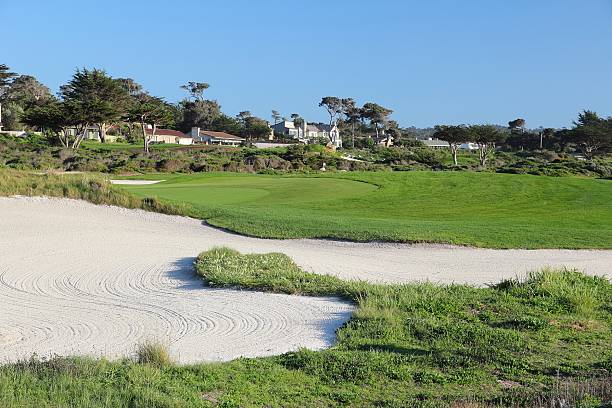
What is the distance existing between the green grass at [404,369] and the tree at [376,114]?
382 ft

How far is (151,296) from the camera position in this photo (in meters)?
12.8

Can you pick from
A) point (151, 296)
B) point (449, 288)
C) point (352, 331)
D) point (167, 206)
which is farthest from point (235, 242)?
point (352, 331)

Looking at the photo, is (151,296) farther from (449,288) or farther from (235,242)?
(235,242)

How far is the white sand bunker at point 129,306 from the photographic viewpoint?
31.2 feet

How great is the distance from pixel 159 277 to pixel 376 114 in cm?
11475

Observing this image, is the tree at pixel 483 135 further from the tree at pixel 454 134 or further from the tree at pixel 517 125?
the tree at pixel 517 125

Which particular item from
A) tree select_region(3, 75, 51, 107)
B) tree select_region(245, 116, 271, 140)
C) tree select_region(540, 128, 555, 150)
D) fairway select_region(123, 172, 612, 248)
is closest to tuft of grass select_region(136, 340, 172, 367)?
fairway select_region(123, 172, 612, 248)

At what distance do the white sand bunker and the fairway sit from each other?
5.08m

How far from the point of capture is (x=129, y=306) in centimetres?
1208

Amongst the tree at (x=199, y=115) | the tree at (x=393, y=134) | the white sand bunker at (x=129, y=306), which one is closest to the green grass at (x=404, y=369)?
the white sand bunker at (x=129, y=306)

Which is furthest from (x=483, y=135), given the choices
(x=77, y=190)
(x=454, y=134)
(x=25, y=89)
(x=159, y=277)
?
(x=25, y=89)

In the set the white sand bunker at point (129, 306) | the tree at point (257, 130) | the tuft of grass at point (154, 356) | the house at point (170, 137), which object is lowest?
the white sand bunker at point (129, 306)

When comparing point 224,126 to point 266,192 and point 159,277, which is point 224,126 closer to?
point 266,192

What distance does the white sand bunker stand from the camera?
31.2 ft
